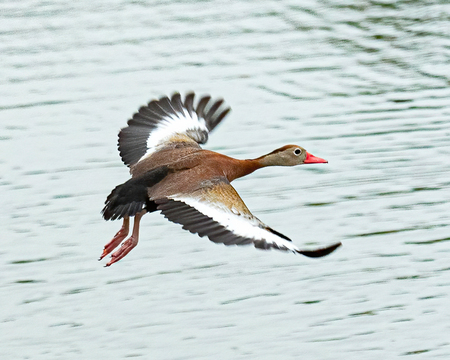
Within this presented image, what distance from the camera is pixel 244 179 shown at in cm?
1698

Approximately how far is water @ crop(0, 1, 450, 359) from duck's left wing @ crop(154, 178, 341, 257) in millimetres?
1938

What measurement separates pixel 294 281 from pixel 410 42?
29.2 ft

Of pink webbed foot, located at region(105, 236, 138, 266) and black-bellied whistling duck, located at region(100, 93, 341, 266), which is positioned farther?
pink webbed foot, located at region(105, 236, 138, 266)

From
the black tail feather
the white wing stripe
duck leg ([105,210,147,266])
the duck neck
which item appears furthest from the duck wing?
the white wing stripe

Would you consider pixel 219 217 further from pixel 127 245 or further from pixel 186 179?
pixel 127 245

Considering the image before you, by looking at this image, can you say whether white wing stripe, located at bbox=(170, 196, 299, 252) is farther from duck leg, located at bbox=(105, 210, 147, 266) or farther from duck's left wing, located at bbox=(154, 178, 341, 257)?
duck leg, located at bbox=(105, 210, 147, 266)

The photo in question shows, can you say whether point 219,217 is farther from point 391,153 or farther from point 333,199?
point 391,153

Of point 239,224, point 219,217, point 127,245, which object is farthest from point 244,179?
point 239,224

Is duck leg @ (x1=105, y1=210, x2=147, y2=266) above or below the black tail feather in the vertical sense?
below

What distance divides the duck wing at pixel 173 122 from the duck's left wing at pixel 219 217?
6.01ft

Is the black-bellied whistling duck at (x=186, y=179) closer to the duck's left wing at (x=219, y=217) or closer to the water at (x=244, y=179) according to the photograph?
the duck's left wing at (x=219, y=217)

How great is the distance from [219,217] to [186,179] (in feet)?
2.60

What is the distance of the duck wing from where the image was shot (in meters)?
13.4

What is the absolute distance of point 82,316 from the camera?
13305 millimetres
